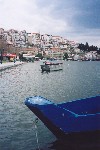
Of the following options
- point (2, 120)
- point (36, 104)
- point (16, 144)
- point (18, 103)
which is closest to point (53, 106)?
point (36, 104)

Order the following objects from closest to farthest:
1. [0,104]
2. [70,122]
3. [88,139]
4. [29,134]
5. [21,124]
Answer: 1. [70,122]
2. [88,139]
3. [29,134]
4. [21,124]
5. [0,104]

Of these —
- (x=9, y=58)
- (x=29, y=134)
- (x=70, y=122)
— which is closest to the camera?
(x=70, y=122)

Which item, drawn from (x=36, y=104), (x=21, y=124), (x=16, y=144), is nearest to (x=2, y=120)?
(x=21, y=124)

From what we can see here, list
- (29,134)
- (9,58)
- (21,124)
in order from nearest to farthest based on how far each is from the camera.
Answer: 1. (29,134)
2. (21,124)
3. (9,58)

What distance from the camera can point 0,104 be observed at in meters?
30.0

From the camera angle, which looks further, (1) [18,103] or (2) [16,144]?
(1) [18,103]

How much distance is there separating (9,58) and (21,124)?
138250mm

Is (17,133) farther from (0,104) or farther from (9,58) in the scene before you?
(9,58)

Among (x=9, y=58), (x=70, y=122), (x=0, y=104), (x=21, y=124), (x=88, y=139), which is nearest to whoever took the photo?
(x=70, y=122)

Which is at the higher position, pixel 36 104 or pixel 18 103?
pixel 36 104

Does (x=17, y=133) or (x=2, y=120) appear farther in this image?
(x=2, y=120)

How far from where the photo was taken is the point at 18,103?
99.8ft

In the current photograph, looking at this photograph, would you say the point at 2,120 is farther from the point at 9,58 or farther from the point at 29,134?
the point at 9,58

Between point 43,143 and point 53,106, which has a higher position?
point 53,106
